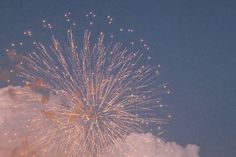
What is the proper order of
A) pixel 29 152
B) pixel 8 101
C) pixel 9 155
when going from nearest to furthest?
pixel 8 101
pixel 29 152
pixel 9 155

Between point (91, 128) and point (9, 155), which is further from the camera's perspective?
point (9, 155)

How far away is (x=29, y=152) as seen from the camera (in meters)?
34.1

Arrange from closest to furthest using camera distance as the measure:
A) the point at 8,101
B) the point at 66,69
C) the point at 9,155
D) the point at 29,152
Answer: the point at 66,69 → the point at 8,101 → the point at 29,152 → the point at 9,155

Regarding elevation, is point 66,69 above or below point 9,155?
above

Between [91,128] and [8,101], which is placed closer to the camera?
[91,128]

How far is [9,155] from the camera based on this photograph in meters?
36.7

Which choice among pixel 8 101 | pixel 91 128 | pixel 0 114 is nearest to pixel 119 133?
pixel 91 128

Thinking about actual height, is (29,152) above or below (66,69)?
below

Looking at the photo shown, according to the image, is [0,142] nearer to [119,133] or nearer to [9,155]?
[9,155]

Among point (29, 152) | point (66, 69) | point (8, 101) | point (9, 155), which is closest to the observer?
point (66, 69)

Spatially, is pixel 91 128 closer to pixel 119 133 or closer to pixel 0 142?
pixel 119 133

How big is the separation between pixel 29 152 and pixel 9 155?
3290 millimetres

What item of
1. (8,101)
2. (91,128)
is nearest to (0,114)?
(8,101)

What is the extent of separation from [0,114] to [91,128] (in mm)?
12042
